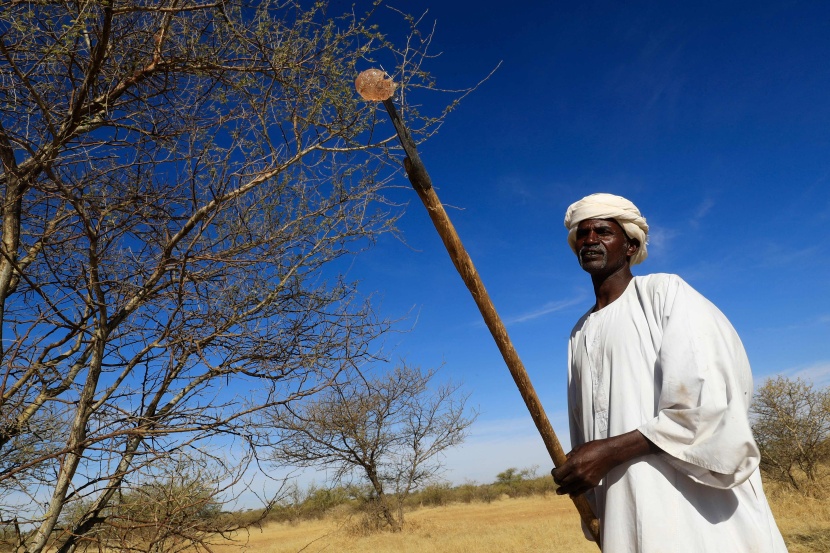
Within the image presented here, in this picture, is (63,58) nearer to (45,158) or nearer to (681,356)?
(45,158)

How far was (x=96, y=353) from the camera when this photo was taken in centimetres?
305

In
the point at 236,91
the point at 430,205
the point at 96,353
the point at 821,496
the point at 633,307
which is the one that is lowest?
the point at 821,496

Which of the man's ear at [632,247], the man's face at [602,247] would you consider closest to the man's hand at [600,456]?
the man's face at [602,247]

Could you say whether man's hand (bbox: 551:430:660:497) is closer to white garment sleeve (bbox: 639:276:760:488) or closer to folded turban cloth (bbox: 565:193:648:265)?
white garment sleeve (bbox: 639:276:760:488)

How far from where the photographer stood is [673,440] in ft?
4.62

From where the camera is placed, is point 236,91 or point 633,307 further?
point 236,91

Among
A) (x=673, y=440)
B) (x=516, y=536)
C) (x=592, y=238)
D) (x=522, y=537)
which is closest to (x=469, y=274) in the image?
(x=592, y=238)

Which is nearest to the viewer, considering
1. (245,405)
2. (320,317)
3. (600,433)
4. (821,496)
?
(600,433)

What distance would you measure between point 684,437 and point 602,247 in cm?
70

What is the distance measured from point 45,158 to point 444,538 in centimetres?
1503

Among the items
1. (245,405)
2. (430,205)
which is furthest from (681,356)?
(245,405)

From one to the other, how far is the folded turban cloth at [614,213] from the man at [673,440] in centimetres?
27

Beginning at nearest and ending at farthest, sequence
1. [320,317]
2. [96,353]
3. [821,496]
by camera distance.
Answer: [96,353] → [320,317] → [821,496]

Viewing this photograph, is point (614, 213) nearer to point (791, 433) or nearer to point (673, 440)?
point (673, 440)
